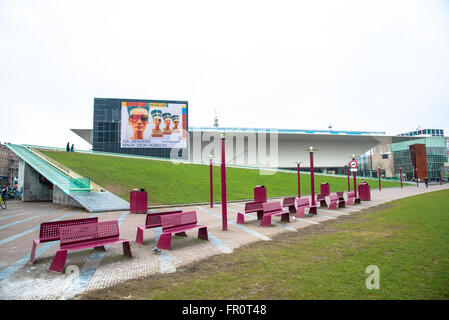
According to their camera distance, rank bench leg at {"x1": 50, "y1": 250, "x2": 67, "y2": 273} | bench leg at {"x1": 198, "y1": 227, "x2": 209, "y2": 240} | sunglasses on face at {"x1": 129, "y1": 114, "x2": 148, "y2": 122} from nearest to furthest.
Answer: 1. bench leg at {"x1": 50, "y1": 250, "x2": 67, "y2": 273}
2. bench leg at {"x1": 198, "y1": 227, "x2": 209, "y2": 240}
3. sunglasses on face at {"x1": 129, "y1": 114, "x2": 148, "y2": 122}

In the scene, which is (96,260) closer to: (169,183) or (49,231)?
(49,231)

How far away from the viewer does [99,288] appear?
431 cm

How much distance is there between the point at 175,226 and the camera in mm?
7633

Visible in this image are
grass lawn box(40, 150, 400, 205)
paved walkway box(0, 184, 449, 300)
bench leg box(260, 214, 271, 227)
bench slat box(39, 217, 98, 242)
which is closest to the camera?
paved walkway box(0, 184, 449, 300)

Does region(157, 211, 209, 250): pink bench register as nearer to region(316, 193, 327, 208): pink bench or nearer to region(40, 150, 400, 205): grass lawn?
region(316, 193, 327, 208): pink bench

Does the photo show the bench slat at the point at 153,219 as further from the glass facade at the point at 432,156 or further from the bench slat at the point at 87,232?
the glass facade at the point at 432,156

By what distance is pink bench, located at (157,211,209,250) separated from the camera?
6836 mm

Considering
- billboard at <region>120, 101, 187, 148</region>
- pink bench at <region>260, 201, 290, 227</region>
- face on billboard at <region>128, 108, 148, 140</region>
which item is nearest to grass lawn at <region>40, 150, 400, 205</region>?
pink bench at <region>260, 201, 290, 227</region>

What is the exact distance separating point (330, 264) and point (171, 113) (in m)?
53.2

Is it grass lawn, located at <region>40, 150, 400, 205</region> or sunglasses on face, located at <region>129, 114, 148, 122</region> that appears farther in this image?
sunglasses on face, located at <region>129, 114, 148, 122</region>

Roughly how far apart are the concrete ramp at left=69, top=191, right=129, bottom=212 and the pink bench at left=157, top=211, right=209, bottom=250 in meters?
9.44

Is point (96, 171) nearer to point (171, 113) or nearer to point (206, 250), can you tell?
point (206, 250)

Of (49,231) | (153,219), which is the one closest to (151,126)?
(153,219)
